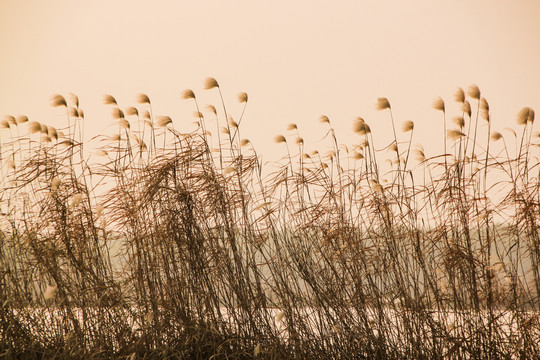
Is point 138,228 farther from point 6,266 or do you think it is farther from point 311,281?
point 6,266

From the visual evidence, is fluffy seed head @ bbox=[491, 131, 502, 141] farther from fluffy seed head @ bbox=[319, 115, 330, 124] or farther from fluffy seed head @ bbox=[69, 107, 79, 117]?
fluffy seed head @ bbox=[69, 107, 79, 117]

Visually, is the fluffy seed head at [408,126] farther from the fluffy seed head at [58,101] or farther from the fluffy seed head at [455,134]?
the fluffy seed head at [58,101]

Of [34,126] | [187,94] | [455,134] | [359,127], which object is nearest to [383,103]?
[359,127]

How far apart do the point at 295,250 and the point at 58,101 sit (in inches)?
45.3

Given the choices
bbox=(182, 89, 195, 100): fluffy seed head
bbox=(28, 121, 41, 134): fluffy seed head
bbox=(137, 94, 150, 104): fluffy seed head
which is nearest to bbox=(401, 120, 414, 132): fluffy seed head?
bbox=(182, 89, 195, 100): fluffy seed head

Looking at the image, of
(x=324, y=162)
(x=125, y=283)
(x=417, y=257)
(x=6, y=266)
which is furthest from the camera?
(x=6, y=266)

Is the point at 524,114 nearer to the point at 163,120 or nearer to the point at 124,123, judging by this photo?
the point at 163,120

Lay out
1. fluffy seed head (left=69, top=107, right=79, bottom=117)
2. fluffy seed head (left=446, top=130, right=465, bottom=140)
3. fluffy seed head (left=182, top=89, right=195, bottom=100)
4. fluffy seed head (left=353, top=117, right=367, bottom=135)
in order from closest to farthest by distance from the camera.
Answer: fluffy seed head (left=446, top=130, right=465, bottom=140)
fluffy seed head (left=353, top=117, right=367, bottom=135)
fluffy seed head (left=182, top=89, right=195, bottom=100)
fluffy seed head (left=69, top=107, right=79, bottom=117)

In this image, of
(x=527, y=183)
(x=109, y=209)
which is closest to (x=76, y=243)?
(x=109, y=209)

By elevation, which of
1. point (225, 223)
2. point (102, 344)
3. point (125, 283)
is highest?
point (225, 223)

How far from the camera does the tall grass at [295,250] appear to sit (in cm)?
186

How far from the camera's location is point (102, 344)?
79.4 inches

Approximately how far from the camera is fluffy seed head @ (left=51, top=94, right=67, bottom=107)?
6.88 feet

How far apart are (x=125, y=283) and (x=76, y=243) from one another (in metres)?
0.32
